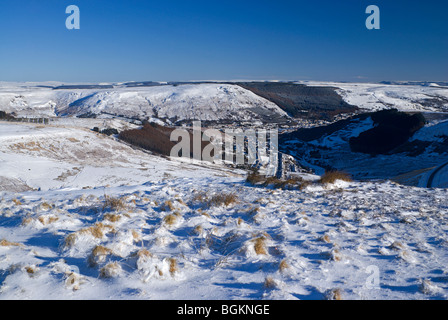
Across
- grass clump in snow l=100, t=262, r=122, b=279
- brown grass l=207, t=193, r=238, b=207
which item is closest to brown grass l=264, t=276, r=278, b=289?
grass clump in snow l=100, t=262, r=122, b=279

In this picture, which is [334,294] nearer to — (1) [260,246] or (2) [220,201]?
(1) [260,246]

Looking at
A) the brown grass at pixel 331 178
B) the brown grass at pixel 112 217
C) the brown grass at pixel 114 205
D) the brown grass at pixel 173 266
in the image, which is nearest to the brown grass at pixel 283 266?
the brown grass at pixel 173 266

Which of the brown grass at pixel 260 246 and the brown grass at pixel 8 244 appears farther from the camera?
the brown grass at pixel 260 246

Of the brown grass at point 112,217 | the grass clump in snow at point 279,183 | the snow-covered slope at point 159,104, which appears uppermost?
the snow-covered slope at point 159,104

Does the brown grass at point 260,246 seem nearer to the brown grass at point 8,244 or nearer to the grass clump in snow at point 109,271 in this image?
the grass clump in snow at point 109,271

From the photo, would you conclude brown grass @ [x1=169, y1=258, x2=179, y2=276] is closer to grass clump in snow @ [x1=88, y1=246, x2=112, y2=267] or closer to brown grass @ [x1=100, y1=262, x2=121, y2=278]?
brown grass @ [x1=100, y1=262, x2=121, y2=278]

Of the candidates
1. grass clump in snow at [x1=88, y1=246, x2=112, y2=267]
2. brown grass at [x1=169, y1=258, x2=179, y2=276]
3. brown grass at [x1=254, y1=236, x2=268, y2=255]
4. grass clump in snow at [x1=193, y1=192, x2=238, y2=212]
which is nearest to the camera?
brown grass at [x1=169, y1=258, x2=179, y2=276]

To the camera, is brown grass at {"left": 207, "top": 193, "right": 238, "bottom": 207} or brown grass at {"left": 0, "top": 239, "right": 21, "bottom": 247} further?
brown grass at {"left": 207, "top": 193, "right": 238, "bottom": 207}

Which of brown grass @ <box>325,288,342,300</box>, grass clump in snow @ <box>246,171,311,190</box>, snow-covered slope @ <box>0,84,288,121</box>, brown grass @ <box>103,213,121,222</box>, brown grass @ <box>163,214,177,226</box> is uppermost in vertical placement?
snow-covered slope @ <box>0,84,288,121</box>
